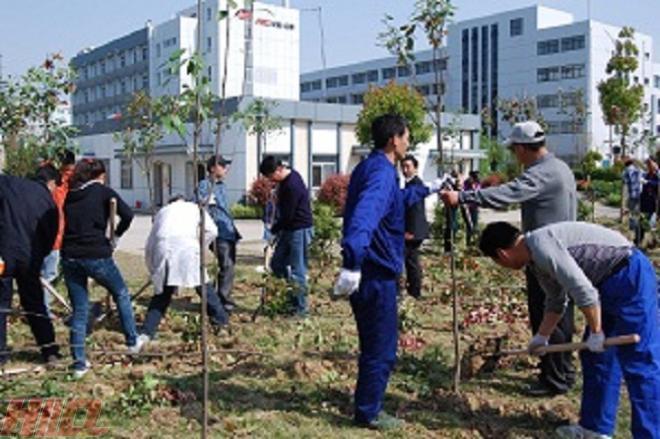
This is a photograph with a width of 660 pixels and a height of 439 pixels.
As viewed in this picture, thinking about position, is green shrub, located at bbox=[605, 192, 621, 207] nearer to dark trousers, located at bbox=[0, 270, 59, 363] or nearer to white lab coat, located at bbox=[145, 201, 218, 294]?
white lab coat, located at bbox=[145, 201, 218, 294]

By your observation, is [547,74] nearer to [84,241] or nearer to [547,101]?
[547,101]

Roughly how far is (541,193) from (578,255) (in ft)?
3.05

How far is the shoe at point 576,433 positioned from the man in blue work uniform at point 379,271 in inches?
35.7

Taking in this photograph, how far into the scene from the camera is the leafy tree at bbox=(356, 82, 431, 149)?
2808cm

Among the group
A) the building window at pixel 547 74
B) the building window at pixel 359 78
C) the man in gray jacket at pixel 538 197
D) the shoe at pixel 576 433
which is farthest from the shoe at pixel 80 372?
the building window at pixel 359 78

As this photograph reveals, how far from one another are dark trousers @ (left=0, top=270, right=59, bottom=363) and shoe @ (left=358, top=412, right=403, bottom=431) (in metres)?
2.57

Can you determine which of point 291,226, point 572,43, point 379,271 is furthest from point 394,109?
point 572,43

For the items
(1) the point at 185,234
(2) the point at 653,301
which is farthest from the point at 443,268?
(2) the point at 653,301

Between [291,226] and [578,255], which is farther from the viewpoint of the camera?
[291,226]

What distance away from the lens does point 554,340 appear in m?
4.77

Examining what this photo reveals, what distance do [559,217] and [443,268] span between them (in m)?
6.03

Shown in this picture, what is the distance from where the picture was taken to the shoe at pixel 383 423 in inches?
169

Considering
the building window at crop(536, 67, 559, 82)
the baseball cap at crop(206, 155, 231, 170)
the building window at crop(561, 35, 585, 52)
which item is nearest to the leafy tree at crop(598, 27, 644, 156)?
the baseball cap at crop(206, 155, 231, 170)

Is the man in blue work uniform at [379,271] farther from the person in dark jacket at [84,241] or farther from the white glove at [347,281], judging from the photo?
the person in dark jacket at [84,241]
